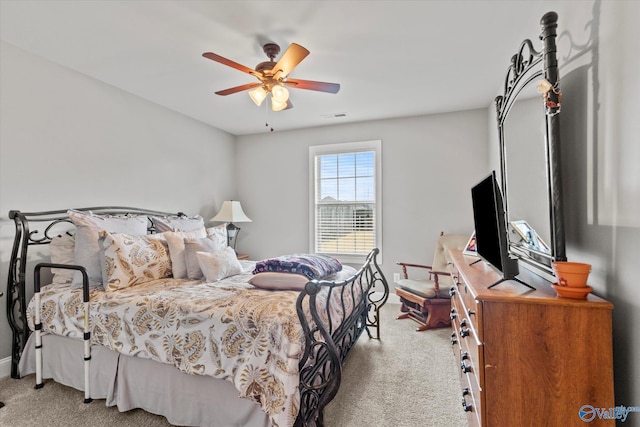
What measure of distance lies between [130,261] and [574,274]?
2692 millimetres

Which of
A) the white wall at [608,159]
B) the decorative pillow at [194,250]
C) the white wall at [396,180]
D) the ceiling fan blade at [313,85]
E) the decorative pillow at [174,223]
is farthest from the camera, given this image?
the white wall at [396,180]

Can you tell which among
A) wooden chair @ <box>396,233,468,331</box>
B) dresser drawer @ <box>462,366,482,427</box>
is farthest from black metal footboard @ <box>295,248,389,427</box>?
wooden chair @ <box>396,233,468,331</box>

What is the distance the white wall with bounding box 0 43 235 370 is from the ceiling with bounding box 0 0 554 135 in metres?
0.20

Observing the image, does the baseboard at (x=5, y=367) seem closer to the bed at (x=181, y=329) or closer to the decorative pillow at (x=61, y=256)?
the bed at (x=181, y=329)

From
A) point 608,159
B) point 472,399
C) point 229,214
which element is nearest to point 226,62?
point 608,159

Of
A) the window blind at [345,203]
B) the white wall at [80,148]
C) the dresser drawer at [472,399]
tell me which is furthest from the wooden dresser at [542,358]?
the white wall at [80,148]

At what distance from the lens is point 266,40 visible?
2254 mm

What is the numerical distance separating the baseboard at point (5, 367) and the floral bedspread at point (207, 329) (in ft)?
1.56

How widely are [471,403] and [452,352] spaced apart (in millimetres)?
1266

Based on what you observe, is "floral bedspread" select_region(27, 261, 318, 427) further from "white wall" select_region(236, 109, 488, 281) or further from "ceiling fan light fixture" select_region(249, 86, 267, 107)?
"white wall" select_region(236, 109, 488, 281)

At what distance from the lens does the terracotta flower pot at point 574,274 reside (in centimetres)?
107

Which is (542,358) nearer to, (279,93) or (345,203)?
(279,93)

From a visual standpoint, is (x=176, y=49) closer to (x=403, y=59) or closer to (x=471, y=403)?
(x=403, y=59)

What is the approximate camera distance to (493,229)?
1.57m
